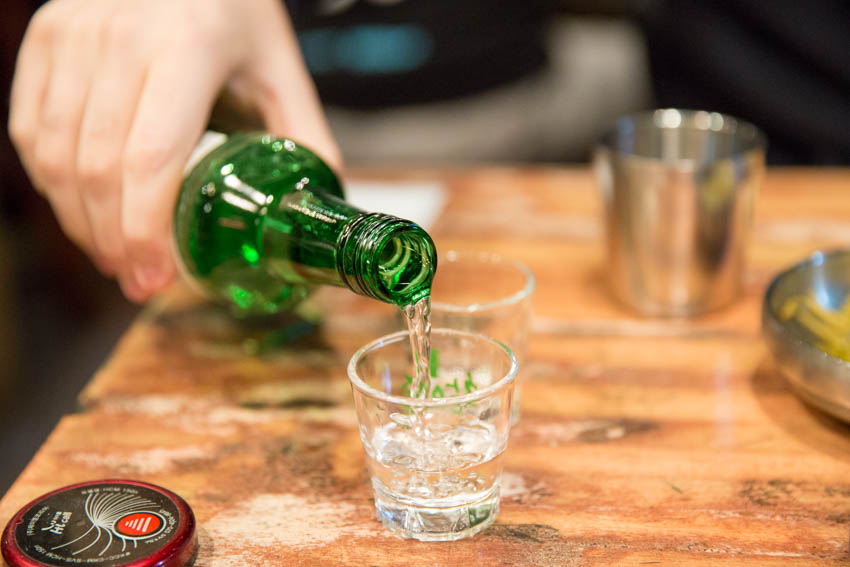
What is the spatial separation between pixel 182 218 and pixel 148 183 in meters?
0.04

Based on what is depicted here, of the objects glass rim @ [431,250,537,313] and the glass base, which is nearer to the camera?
the glass base

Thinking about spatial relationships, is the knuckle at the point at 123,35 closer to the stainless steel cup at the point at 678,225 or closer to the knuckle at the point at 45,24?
the knuckle at the point at 45,24

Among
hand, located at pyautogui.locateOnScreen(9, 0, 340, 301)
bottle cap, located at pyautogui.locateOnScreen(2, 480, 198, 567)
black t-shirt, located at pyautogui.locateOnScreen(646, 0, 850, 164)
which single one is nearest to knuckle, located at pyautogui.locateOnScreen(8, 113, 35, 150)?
hand, located at pyautogui.locateOnScreen(9, 0, 340, 301)

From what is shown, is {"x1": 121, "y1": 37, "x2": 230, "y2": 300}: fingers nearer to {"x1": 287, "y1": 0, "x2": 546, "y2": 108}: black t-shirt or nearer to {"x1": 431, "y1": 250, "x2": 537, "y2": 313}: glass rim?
A: {"x1": 431, "y1": 250, "x2": 537, "y2": 313}: glass rim

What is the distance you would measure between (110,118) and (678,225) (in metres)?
0.55

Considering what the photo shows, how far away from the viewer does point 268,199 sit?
708mm

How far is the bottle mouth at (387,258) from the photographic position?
0.55 metres

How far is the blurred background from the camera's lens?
4.48 ft

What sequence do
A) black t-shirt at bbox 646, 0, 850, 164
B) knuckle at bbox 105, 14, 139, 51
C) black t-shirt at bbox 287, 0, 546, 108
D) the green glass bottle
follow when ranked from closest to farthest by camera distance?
the green glass bottle < knuckle at bbox 105, 14, 139, 51 < black t-shirt at bbox 646, 0, 850, 164 < black t-shirt at bbox 287, 0, 546, 108

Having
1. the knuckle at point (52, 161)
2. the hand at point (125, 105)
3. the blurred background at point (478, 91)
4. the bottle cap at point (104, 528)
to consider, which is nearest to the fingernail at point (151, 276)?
the hand at point (125, 105)

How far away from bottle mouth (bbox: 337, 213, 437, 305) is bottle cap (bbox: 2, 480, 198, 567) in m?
0.19

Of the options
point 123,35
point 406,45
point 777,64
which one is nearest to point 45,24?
point 123,35

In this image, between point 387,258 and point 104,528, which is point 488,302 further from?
point 104,528

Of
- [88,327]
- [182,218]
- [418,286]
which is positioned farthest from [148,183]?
[88,327]
